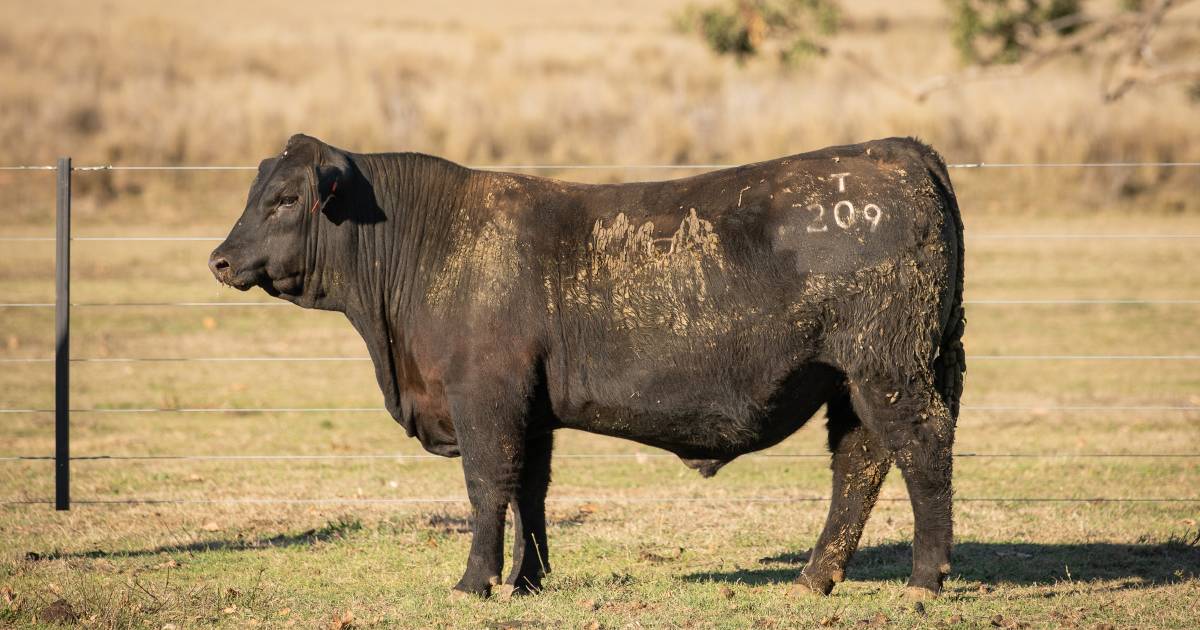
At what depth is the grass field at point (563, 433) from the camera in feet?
26.6

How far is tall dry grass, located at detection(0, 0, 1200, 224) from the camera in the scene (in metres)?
31.0

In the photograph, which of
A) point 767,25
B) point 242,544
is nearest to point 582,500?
point 242,544

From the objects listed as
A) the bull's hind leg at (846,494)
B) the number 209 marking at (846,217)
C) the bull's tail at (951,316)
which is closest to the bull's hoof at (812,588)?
the bull's hind leg at (846,494)

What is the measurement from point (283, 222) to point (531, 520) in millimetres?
2262

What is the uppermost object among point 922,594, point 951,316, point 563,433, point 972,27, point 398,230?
point 972,27

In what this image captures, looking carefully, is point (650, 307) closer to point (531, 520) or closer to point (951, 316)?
point (531, 520)

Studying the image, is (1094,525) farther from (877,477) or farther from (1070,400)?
(1070,400)

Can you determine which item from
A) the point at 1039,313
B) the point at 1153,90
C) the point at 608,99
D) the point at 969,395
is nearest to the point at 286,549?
the point at 969,395

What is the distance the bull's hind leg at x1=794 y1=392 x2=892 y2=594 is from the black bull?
0.01 metres

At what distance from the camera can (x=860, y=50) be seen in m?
47.2

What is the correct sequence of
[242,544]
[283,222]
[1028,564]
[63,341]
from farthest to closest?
[63,341] → [242,544] → [1028,564] → [283,222]

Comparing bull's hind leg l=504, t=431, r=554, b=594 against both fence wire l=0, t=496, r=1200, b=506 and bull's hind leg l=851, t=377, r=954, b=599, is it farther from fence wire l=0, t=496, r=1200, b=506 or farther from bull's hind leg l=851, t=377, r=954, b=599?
fence wire l=0, t=496, r=1200, b=506

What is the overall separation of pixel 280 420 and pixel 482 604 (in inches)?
311

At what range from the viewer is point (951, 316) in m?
7.77
